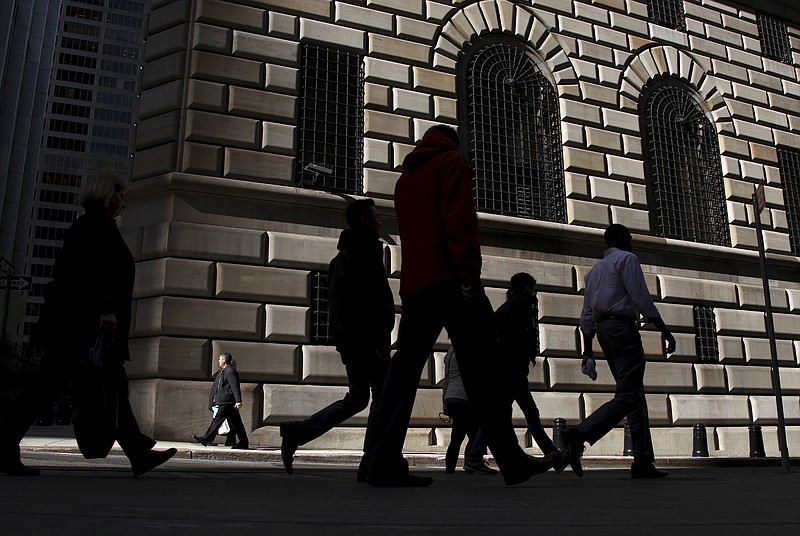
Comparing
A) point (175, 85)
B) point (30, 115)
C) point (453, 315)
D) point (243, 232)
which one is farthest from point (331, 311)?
point (30, 115)

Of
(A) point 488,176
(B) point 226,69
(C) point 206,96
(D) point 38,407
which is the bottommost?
(D) point 38,407

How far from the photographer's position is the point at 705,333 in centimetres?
1619

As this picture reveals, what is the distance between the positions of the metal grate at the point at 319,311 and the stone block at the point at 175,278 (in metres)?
1.78

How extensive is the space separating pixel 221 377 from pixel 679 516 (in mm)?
8991

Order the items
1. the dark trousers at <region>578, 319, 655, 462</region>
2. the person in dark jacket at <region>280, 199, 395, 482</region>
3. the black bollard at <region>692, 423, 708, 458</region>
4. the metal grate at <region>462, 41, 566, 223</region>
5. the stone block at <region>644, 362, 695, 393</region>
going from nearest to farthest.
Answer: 1. the person in dark jacket at <region>280, 199, 395, 482</region>
2. the dark trousers at <region>578, 319, 655, 462</region>
3. the black bollard at <region>692, 423, 708, 458</region>
4. the stone block at <region>644, 362, 695, 393</region>
5. the metal grate at <region>462, 41, 566, 223</region>

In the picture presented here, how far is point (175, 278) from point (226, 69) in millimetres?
3830

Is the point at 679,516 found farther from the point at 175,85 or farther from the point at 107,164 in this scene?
the point at 107,164

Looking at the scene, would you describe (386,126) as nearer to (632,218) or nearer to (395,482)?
(632,218)

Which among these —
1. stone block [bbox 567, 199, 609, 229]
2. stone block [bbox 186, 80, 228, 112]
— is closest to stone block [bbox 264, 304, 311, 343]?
stone block [bbox 186, 80, 228, 112]

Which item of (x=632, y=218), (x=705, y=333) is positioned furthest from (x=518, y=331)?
(x=705, y=333)

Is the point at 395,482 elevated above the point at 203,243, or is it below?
below

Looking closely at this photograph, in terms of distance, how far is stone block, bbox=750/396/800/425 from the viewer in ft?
53.0

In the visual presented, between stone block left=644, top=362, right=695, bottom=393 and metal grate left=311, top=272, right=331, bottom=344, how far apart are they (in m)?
6.64

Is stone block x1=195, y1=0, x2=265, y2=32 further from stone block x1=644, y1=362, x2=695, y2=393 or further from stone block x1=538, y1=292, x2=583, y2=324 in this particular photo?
stone block x1=644, y1=362, x2=695, y2=393
